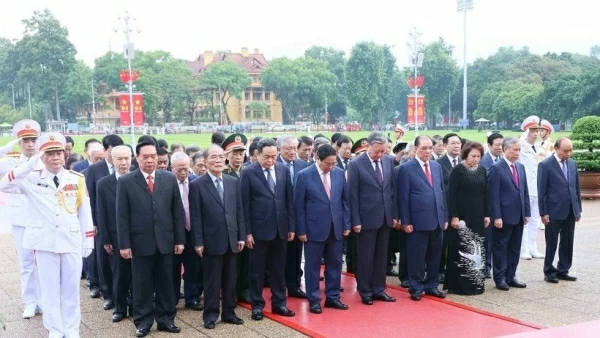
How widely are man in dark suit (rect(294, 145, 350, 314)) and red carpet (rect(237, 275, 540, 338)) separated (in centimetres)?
22

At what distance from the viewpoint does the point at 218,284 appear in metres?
5.10

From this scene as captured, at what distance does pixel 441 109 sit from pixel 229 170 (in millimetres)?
71103

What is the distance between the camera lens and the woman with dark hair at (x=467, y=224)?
19.8 feet

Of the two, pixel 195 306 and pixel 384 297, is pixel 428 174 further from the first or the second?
Answer: pixel 195 306

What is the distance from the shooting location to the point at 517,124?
58.0 meters

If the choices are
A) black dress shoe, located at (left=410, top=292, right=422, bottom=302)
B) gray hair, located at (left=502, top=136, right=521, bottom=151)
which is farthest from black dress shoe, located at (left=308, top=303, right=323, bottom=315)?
gray hair, located at (left=502, top=136, right=521, bottom=151)

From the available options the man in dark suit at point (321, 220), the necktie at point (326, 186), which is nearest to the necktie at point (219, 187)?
the man in dark suit at point (321, 220)

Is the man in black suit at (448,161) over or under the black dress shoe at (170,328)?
over

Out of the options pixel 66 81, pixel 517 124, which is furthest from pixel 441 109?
pixel 66 81

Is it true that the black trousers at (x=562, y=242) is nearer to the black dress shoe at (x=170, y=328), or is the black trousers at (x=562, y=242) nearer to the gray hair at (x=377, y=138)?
the gray hair at (x=377, y=138)

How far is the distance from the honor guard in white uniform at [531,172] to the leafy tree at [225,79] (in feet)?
176

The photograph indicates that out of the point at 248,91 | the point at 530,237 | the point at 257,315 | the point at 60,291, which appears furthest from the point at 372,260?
the point at 248,91

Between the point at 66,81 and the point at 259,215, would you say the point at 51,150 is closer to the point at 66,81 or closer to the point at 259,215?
the point at 259,215

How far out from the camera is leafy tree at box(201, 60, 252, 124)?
60312mm
